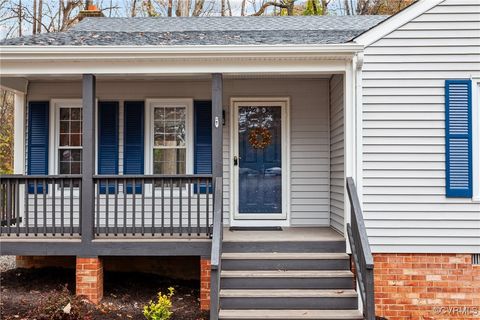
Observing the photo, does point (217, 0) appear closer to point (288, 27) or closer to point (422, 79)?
point (288, 27)

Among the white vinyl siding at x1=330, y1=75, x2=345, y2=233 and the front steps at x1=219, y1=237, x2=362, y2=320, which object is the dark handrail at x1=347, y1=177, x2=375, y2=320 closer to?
the front steps at x1=219, y1=237, x2=362, y2=320

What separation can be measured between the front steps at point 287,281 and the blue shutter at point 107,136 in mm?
2668

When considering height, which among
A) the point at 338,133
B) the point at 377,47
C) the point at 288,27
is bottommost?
the point at 338,133

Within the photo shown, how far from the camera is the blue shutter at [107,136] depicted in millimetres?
7363

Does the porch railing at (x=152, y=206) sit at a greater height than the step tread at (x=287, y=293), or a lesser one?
greater

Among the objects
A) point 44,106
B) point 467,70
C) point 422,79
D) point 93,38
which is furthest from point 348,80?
point 44,106

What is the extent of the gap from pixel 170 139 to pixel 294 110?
2.08 m

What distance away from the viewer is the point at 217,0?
19.4 metres

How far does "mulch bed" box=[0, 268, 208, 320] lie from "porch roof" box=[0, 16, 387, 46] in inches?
131

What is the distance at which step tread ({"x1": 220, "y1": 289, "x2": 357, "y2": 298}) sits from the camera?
17.2 feet

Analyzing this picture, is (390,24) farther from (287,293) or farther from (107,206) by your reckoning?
(107,206)

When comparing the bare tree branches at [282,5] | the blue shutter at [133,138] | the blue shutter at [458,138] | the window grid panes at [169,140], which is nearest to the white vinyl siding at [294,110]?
the blue shutter at [133,138]

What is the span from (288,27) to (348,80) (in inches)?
129

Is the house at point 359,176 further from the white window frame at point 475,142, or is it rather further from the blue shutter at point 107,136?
the blue shutter at point 107,136
